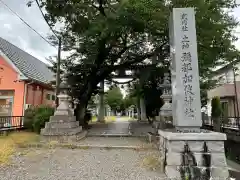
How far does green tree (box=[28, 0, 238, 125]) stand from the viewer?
8945 mm

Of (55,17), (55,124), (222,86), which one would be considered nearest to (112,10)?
(55,17)

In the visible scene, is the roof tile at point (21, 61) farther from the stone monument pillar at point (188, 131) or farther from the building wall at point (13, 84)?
the stone monument pillar at point (188, 131)

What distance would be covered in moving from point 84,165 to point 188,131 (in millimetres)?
2755

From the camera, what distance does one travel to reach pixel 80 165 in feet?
18.2

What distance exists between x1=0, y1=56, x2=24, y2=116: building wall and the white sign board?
1223 cm

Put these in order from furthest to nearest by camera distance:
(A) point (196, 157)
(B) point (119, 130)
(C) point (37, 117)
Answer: (B) point (119, 130) < (C) point (37, 117) < (A) point (196, 157)

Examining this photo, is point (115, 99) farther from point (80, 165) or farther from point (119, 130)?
point (80, 165)

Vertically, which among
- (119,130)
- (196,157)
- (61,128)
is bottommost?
(119,130)

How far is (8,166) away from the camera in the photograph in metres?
5.41

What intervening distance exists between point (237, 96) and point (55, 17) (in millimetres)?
16446

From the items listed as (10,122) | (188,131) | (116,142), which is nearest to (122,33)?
(116,142)

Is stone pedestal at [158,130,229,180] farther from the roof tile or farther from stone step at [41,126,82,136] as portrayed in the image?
the roof tile

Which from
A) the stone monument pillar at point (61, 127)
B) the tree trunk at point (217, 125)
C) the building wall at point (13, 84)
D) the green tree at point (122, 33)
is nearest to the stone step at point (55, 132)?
the stone monument pillar at point (61, 127)

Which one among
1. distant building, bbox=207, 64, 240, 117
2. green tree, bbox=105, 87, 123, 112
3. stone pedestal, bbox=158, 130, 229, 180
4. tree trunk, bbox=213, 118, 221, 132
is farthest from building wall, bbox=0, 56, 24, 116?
green tree, bbox=105, 87, 123, 112
